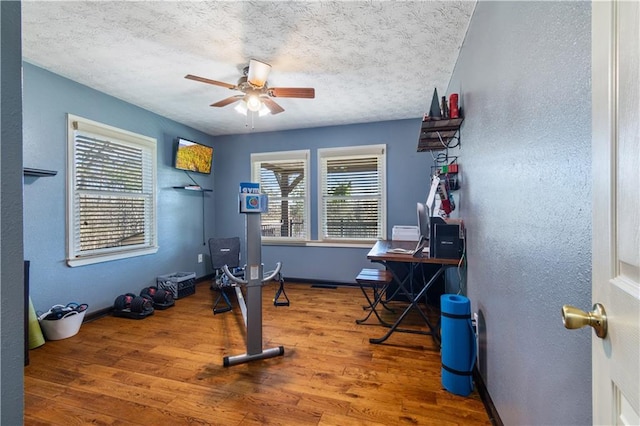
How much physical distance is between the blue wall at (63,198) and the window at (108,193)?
82mm

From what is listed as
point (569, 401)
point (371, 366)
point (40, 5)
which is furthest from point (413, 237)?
point (40, 5)

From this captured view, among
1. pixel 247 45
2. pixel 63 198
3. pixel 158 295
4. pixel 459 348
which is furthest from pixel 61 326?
pixel 459 348

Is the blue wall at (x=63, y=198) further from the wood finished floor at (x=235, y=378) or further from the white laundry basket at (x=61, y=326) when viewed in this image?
the wood finished floor at (x=235, y=378)

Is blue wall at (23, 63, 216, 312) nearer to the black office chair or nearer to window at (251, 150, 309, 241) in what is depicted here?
the black office chair

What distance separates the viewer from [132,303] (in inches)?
120

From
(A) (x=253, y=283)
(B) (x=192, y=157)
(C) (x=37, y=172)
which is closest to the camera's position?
(A) (x=253, y=283)

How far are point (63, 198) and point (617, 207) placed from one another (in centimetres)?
383

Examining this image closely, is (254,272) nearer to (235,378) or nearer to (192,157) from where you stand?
(235,378)

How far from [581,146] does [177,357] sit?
273 centimetres

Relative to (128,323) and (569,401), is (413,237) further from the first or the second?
(128,323)

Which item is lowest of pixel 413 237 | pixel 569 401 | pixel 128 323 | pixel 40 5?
pixel 128 323

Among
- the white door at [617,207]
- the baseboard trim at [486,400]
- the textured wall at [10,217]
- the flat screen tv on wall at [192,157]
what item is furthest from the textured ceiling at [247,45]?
the baseboard trim at [486,400]

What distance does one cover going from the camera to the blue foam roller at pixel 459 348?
1.73m

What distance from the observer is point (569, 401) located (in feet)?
2.68
